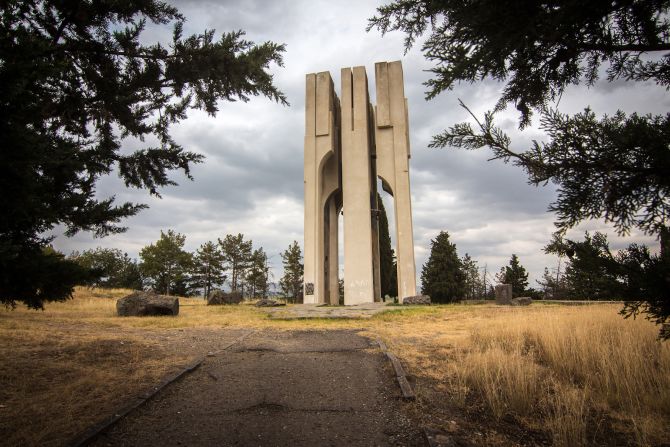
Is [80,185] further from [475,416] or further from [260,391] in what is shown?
[475,416]

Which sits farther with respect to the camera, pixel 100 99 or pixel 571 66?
pixel 100 99

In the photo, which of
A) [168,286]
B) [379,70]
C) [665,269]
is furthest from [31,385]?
[168,286]

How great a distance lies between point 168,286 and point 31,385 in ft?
159

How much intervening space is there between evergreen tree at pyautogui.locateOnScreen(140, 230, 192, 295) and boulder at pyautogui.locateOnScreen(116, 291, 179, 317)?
117 ft

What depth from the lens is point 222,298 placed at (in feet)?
84.4

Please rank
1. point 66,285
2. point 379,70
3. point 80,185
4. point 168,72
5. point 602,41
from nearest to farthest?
1. point 602,41
2. point 66,285
3. point 80,185
4. point 168,72
5. point 379,70

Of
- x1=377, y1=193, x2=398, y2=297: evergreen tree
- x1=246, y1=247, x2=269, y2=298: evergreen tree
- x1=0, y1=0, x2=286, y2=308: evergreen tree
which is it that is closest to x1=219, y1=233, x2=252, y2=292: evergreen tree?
x1=246, y1=247, x2=269, y2=298: evergreen tree

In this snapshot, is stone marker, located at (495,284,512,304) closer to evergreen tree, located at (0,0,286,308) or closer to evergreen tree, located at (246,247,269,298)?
evergreen tree, located at (0,0,286,308)

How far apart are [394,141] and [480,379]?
2112 cm

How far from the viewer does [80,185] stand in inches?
211

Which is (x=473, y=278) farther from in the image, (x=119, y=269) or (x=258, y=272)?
(x=119, y=269)

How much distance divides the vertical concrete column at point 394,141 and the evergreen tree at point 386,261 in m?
11.0

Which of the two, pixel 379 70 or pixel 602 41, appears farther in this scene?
pixel 379 70

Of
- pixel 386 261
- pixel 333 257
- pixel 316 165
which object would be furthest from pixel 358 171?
pixel 386 261
